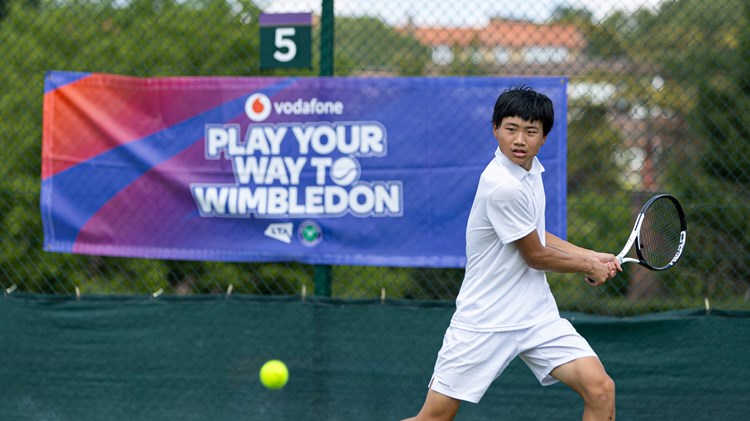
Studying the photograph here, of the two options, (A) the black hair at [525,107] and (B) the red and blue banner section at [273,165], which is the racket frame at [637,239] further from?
(B) the red and blue banner section at [273,165]

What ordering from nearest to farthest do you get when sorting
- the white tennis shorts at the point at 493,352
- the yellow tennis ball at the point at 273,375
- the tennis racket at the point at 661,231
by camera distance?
the white tennis shorts at the point at 493,352 < the tennis racket at the point at 661,231 < the yellow tennis ball at the point at 273,375

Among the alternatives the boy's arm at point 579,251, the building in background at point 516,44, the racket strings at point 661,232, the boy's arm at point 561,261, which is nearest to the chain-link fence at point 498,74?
the building in background at point 516,44

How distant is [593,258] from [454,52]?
2.10 m

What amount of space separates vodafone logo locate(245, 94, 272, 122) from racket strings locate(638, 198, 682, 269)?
2258 millimetres

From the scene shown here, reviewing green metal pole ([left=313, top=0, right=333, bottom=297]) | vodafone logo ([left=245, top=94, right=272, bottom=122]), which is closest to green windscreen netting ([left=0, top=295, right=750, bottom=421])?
green metal pole ([left=313, top=0, right=333, bottom=297])

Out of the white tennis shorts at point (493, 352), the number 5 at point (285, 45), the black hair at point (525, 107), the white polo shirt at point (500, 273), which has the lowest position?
the white tennis shorts at point (493, 352)

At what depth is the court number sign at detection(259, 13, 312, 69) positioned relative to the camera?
5418 mm

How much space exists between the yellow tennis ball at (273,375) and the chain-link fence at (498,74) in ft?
1.84

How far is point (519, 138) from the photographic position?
388 cm

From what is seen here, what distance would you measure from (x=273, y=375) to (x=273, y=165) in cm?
120

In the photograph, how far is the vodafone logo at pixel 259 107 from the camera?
17.8 ft

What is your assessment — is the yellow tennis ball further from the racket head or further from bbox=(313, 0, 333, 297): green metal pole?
the racket head

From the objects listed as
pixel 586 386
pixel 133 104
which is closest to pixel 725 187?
pixel 586 386

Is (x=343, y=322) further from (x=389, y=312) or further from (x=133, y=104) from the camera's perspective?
(x=133, y=104)
